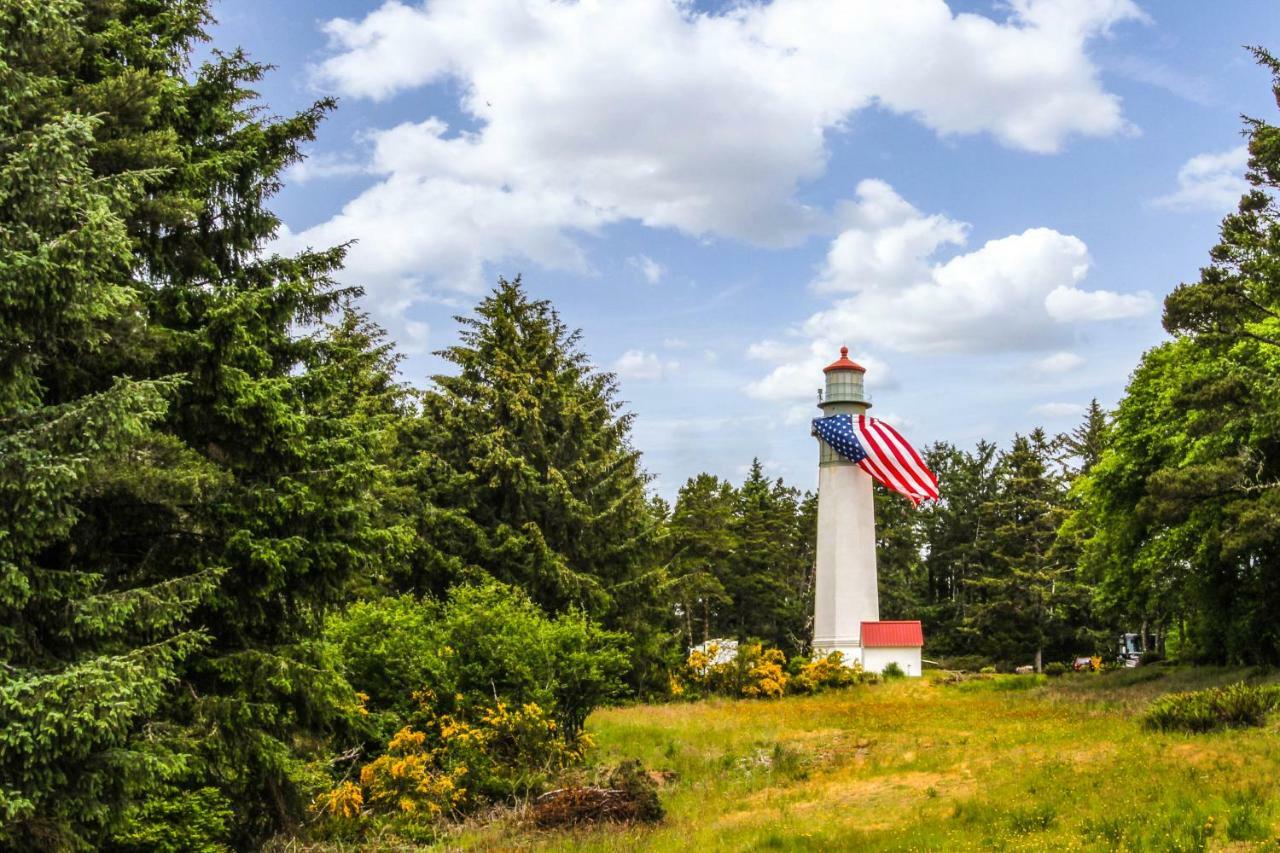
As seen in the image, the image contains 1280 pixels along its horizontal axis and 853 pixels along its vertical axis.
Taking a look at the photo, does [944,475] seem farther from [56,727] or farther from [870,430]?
[56,727]

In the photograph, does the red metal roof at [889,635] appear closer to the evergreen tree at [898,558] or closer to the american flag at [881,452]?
the american flag at [881,452]

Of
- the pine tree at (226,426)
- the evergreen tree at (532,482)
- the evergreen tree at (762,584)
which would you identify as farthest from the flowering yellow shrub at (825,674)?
the pine tree at (226,426)

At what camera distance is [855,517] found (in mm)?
37781

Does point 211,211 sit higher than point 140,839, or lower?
higher

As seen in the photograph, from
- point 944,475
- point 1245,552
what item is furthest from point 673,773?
point 944,475

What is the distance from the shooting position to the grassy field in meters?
10.6

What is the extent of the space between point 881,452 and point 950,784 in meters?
24.3

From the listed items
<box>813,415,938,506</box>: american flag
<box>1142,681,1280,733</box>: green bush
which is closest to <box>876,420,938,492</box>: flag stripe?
<box>813,415,938,506</box>: american flag

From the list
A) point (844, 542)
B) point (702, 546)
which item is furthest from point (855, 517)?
point (702, 546)

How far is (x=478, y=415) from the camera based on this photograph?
3031cm

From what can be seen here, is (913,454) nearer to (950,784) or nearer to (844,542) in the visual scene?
(844,542)

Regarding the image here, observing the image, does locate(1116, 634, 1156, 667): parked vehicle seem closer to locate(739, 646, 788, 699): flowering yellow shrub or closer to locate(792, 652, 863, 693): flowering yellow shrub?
locate(792, 652, 863, 693): flowering yellow shrub

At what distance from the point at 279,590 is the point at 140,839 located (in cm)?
294

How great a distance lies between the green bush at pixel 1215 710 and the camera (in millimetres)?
14719
